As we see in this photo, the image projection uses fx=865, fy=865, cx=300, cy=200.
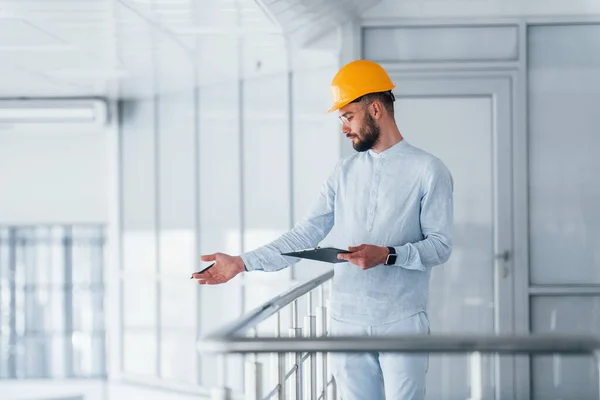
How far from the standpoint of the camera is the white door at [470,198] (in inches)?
191

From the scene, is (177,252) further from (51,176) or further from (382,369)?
(382,369)

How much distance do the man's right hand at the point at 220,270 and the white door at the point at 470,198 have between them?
2430 millimetres

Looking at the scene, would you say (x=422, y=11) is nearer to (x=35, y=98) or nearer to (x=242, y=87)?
(x=242, y=87)

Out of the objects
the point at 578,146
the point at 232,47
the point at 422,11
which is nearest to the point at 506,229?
the point at 578,146

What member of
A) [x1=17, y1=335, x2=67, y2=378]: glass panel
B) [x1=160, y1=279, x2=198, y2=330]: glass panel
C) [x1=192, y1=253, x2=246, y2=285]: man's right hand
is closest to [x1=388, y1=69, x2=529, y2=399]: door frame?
[x1=192, y1=253, x2=246, y2=285]: man's right hand

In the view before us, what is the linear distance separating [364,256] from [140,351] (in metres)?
6.15

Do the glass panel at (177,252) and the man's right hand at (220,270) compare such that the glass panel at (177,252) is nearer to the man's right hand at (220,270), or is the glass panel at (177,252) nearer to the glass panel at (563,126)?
the glass panel at (563,126)

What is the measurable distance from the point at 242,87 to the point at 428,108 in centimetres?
279

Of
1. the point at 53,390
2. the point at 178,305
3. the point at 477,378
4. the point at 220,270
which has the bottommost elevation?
the point at 53,390

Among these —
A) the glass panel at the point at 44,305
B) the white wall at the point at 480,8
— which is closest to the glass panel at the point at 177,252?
the white wall at the point at 480,8

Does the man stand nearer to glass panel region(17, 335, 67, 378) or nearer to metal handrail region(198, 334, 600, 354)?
metal handrail region(198, 334, 600, 354)

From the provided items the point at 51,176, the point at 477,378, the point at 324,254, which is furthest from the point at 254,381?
the point at 51,176

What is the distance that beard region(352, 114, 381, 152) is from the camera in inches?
106

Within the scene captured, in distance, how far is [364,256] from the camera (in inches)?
95.1
